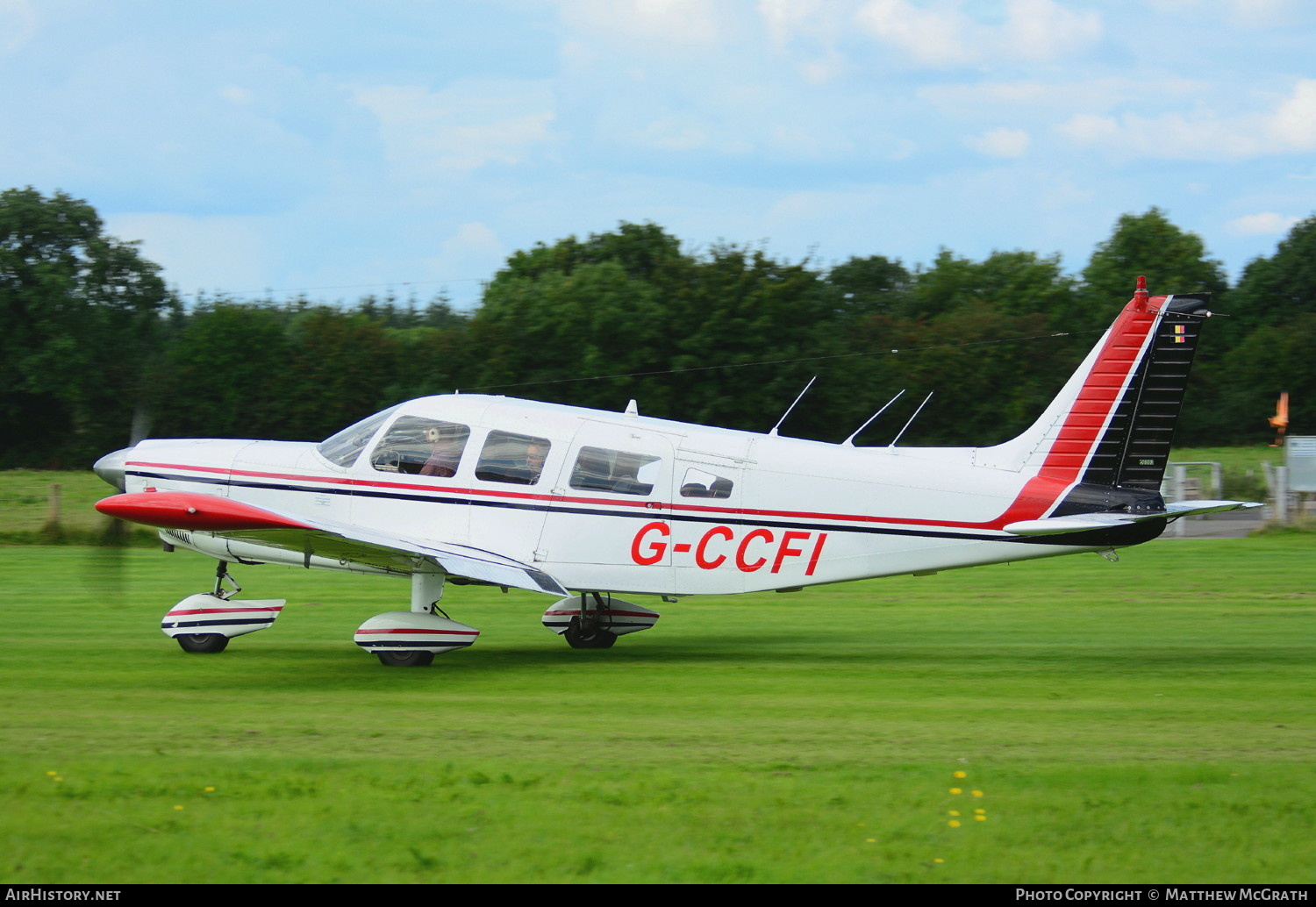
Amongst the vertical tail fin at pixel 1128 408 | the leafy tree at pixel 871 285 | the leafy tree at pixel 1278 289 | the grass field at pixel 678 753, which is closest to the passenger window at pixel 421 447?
the grass field at pixel 678 753

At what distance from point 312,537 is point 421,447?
5.43 ft

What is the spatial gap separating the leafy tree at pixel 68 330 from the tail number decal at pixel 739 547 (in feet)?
86.3

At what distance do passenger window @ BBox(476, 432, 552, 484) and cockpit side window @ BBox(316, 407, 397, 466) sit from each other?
102cm

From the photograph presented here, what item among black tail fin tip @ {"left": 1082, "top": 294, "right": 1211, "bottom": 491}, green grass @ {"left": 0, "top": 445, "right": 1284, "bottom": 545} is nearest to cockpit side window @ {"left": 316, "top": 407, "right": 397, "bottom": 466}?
black tail fin tip @ {"left": 1082, "top": 294, "right": 1211, "bottom": 491}

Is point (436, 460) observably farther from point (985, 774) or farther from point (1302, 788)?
point (1302, 788)

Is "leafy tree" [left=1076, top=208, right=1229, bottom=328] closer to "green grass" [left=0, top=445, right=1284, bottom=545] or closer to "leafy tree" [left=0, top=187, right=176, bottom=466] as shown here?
"green grass" [left=0, top=445, right=1284, bottom=545]

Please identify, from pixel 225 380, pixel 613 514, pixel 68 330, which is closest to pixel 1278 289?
pixel 225 380

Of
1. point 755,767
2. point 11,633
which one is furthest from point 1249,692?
point 11,633

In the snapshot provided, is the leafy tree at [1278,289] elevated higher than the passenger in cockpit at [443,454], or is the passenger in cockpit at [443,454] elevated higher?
the leafy tree at [1278,289]

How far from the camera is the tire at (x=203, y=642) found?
10.9 metres

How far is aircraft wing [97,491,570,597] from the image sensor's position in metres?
8.75

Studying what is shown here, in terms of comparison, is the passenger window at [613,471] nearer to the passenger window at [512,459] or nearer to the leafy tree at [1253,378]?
the passenger window at [512,459]

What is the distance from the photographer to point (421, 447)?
36.1 feet

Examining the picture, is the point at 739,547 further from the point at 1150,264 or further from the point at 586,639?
the point at 1150,264
